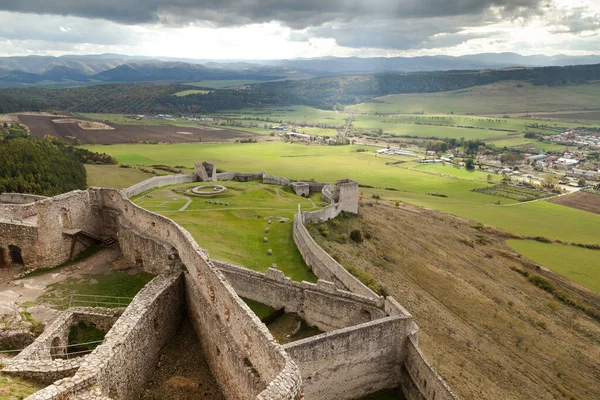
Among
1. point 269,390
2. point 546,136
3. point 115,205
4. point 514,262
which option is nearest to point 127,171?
point 115,205

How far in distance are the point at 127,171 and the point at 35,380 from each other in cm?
7540

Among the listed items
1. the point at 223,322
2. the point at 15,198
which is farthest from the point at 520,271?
the point at 15,198

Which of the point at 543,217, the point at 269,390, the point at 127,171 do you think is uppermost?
Answer: the point at 269,390

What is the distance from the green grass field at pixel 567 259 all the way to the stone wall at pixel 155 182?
5159 cm

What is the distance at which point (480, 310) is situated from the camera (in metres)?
36.5

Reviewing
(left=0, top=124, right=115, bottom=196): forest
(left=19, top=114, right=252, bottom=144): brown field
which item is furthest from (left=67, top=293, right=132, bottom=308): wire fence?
(left=19, top=114, right=252, bottom=144): brown field

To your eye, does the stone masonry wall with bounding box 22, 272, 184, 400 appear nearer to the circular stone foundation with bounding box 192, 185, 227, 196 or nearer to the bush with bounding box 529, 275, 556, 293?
the circular stone foundation with bounding box 192, 185, 227, 196

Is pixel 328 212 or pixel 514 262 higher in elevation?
pixel 328 212

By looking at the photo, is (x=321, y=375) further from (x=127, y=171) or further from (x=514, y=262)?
(x=127, y=171)

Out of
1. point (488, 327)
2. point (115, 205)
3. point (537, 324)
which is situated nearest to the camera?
point (115, 205)

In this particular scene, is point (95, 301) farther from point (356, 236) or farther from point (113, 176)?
point (113, 176)

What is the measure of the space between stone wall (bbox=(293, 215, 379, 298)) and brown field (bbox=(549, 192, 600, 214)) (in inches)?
2849

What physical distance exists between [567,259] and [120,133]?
137m

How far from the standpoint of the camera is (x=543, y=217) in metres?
74.2
